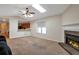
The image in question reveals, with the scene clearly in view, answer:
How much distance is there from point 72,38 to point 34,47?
2.10ft

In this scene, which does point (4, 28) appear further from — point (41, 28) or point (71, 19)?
point (71, 19)

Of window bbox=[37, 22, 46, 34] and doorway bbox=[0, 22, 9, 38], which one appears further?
window bbox=[37, 22, 46, 34]

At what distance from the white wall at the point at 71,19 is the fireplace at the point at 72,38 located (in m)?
0.07

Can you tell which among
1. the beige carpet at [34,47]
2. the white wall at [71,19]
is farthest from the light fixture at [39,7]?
the beige carpet at [34,47]

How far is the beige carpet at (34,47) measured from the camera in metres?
1.67

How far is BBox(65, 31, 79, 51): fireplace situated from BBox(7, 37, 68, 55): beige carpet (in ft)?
0.55

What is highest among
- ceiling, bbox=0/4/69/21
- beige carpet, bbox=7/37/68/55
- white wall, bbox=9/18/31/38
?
ceiling, bbox=0/4/69/21

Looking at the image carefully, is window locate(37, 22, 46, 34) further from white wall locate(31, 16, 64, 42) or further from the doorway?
the doorway

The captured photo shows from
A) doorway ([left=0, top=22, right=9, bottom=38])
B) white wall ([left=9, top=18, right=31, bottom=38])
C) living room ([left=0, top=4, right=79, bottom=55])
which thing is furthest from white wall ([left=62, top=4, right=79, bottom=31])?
doorway ([left=0, top=22, right=9, bottom=38])

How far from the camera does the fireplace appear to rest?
1719mm

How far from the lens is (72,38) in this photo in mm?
1849

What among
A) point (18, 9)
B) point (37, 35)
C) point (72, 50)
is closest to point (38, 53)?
point (37, 35)
